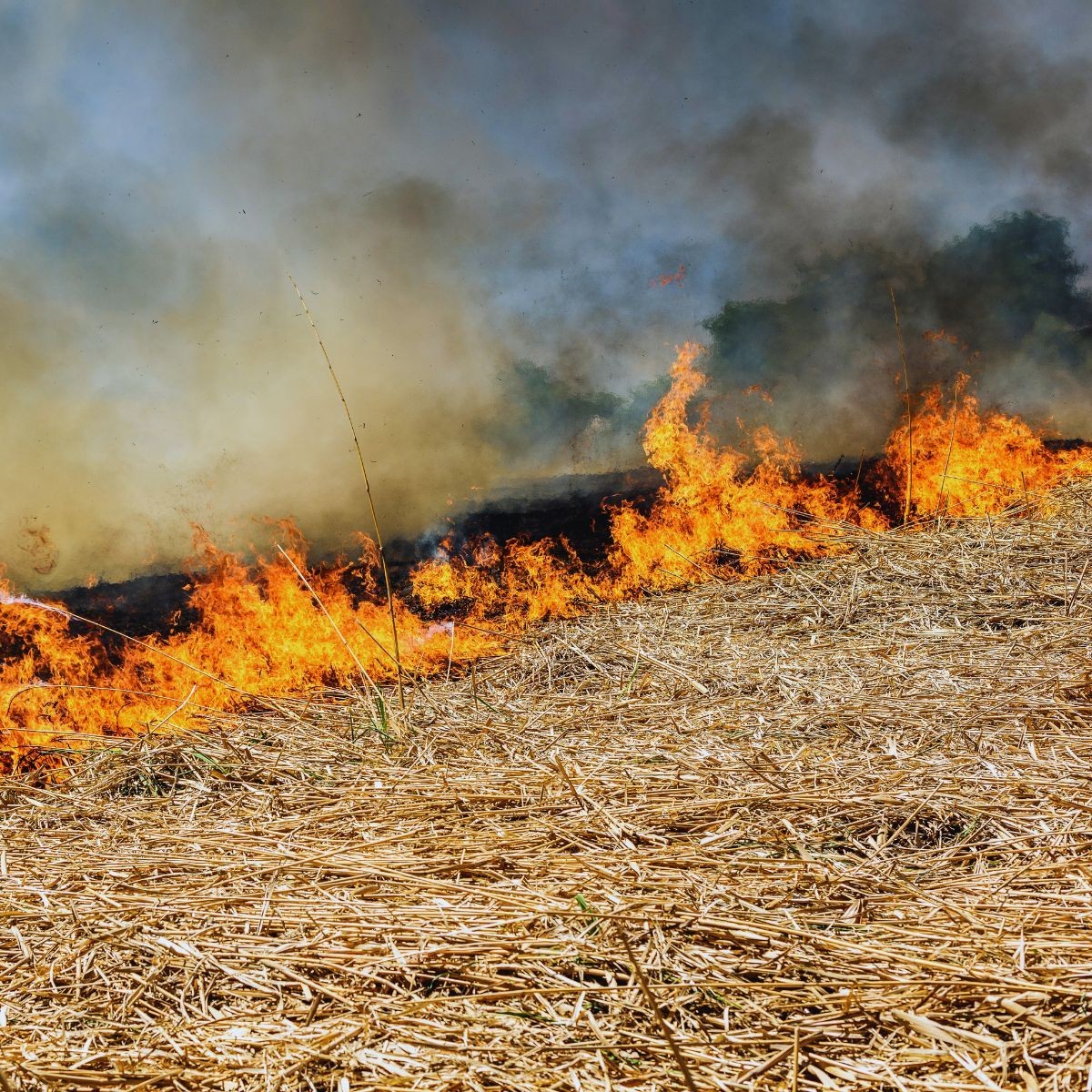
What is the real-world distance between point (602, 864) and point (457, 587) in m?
5.05

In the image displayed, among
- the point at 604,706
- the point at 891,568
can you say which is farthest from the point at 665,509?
the point at 604,706

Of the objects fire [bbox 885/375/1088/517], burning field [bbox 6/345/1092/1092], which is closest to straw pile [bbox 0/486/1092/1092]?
burning field [bbox 6/345/1092/1092]

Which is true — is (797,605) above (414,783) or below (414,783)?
below

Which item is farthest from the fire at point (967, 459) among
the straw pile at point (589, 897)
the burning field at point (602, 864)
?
the straw pile at point (589, 897)

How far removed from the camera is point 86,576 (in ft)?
26.9

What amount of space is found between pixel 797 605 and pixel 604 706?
1.87 m

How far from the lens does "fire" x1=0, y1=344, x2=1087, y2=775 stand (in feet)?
16.2

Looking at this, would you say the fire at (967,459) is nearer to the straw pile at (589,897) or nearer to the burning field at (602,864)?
the burning field at (602,864)

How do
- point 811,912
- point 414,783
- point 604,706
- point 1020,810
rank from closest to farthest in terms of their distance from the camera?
point 811,912, point 1020,810, point 414,783, point 604,706

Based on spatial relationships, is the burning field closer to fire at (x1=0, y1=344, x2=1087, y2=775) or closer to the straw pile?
the straw pile

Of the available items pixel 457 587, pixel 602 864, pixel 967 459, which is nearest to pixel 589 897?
pixel 602 864

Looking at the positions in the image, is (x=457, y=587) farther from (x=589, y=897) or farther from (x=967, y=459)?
(x=967, y=459)

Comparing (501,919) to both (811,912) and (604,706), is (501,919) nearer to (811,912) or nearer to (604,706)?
(811,912)

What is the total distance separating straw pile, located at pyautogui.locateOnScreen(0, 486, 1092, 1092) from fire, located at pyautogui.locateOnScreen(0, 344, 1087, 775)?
44.5 inches
